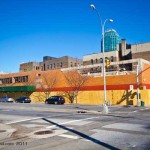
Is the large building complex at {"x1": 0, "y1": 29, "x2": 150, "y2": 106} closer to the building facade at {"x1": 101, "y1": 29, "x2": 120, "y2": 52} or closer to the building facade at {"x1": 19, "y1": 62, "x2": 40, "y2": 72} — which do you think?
the building facade at {"x1": 19, "y1": 62, "x2": 40, "y2": 72}

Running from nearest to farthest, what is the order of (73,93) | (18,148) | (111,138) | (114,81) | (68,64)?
(18,148) → (111,138) → (114,81) → (73,93) → (68,64)

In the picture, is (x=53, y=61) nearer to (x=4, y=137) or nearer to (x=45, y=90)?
(x=45, y=90)

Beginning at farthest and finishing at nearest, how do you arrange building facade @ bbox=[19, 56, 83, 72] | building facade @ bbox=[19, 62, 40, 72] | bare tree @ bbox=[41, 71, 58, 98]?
building facade @ bbox=[19, 62, 40, 72], building facade @ bbox=[19, 56, 83, 72], bare tree @ bbox=[41, 71, 58, 98]

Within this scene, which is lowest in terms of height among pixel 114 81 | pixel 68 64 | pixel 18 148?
pixel 18 148

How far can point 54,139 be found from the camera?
12008 mm

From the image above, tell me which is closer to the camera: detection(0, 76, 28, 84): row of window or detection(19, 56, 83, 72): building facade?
detection(0, 76, 28, 84): row of window

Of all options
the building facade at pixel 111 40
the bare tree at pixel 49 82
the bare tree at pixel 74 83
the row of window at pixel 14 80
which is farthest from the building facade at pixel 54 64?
the bare tree at pixel 74 83

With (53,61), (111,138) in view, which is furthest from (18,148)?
(53,61)

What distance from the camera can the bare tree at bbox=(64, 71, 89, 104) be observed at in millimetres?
55031

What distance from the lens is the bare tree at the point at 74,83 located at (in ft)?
181

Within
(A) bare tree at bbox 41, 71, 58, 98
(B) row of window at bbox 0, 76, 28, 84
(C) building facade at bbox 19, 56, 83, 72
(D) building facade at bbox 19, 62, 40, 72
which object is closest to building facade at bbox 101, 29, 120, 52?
(C) building facade at bbox 19, 56, 83, 72

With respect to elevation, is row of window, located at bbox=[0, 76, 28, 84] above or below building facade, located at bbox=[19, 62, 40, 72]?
below

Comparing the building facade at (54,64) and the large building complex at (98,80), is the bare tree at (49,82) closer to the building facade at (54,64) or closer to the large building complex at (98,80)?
the large building complex at (98,80)

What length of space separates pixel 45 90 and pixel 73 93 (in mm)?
9525
